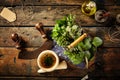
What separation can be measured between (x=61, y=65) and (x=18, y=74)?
0.30 meters

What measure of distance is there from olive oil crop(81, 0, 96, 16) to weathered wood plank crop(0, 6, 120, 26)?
1.3 inches

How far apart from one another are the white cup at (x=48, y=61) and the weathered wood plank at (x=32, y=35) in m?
0.18

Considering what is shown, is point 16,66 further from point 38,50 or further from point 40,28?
point 40,28

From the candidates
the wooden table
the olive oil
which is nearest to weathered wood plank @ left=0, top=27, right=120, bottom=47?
the wooden table

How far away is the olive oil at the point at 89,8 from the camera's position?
1.72m

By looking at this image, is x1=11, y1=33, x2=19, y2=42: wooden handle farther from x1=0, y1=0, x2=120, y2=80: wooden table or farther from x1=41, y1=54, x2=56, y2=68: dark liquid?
x1=41, y1=54, x2=56, y2=68: dark liquid

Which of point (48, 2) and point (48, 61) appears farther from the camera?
point (48, 2)

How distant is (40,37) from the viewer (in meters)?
1.76

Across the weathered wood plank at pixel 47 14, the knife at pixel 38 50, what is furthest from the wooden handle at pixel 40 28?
the weathered wood plank at pixel 47 14

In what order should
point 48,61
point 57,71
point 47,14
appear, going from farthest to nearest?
point 47,14 → point 57,71 → point 48,61

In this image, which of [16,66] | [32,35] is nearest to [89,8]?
[32,35]

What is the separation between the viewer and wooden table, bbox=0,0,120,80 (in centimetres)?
167

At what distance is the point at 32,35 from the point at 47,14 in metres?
0.17

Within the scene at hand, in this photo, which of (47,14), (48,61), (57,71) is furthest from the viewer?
(47,14)
